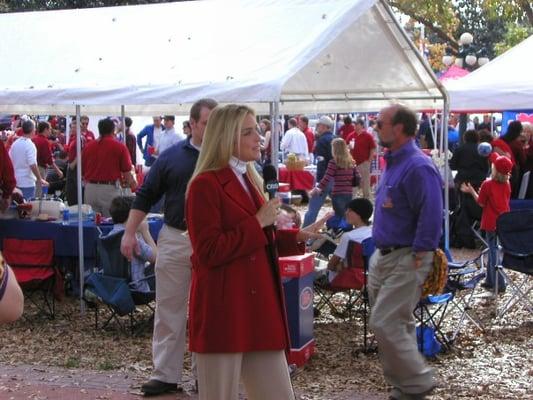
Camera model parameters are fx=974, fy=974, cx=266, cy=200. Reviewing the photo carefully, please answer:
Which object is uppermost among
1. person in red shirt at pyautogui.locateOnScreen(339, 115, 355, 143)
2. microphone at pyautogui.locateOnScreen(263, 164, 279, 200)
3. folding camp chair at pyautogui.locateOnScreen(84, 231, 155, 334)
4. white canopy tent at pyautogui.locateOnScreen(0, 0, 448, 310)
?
white canopy tent at pyautogui.locateOnScreen(0, 0, 448, 310)

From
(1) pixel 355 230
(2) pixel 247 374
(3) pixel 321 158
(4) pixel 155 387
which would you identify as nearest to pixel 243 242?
(2) pixel 247 374

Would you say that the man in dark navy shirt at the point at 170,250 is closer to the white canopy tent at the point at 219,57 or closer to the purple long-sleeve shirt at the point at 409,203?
the purple long-sleeve shirt at the point at 409,203

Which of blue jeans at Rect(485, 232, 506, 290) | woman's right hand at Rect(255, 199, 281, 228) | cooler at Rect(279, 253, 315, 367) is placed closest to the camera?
woman's right hand at Rect(255, 199, 281, 228)

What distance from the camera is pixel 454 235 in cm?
1371

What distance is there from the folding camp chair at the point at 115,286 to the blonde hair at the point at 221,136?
4062 mm

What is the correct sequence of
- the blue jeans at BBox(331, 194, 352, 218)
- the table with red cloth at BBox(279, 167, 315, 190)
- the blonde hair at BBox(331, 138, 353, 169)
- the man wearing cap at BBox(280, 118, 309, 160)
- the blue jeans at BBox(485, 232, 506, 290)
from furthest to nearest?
the man wearing cap at BBox(280, 118, 309, 160), the table with red cloth at BBox(279, 167, 315, 190), the blue jeans at BBox(331, 194, 352, 218), the blonde hair at BBox(331, 138, 353, 169), the blue jeans at BBox(485, 232, 506, 290)

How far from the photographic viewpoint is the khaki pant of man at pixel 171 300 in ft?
20.7

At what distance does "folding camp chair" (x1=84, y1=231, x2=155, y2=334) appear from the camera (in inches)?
324

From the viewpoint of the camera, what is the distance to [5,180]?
32.6ft

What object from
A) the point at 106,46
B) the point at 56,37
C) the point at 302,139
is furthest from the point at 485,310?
the point at 302,139

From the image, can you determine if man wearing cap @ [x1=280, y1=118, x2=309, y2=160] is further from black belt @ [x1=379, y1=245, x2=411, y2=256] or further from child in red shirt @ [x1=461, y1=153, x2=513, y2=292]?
black belt @ [x1=379, y1=245, x2=411, y2=256]

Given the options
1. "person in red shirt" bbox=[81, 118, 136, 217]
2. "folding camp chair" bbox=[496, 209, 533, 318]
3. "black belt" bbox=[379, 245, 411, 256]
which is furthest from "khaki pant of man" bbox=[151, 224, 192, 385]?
"person in red shirt" bbox=[81, 118, 136, 217]

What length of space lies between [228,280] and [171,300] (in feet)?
7.09

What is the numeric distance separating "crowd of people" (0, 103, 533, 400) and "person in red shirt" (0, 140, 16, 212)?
0.04 feet
